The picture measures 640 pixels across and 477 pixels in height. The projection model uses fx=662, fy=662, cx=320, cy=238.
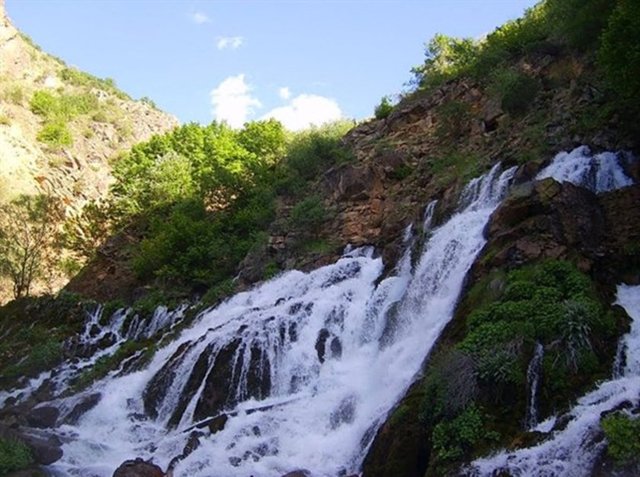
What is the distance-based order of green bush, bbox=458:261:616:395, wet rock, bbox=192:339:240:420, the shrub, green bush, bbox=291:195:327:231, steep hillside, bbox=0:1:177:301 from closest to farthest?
green bush, bbox=458:261:616:395
wet rock, bbox=192:339:240:420
green bush, bbox=291:195:327:231
the shrub
steep hillside, bbox=0:1:177:301

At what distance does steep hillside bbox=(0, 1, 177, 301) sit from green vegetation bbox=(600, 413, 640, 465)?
32222mm

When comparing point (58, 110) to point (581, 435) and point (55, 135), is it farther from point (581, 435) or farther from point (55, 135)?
point (581, 435)

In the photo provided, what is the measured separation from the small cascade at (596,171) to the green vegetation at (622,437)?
8.22m

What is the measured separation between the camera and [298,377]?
1719 centimetres

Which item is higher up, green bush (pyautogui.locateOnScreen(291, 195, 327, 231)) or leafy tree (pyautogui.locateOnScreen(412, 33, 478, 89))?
leafy tree (pyautogui.locateOnScreen(412, 33, 478, 89))

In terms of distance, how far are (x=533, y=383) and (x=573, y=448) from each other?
195 centimetres

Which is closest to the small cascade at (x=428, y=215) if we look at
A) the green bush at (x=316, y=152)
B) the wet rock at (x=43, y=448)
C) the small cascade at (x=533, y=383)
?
the small cascade at (x=533, y=383)

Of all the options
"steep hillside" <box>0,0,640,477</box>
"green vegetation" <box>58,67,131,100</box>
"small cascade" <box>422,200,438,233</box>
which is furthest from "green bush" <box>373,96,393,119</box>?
"green vegetation" <box>58,67,131,100</box>

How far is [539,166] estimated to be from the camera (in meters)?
18.0

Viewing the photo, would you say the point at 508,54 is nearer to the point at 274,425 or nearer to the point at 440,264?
the point at 440,264

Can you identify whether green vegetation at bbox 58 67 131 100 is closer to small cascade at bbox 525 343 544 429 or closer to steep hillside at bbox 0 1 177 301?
steep hillside at bbox 0 1 177 301

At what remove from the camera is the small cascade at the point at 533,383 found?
10.7m

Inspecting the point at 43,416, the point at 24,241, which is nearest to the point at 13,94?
the point at 24,241

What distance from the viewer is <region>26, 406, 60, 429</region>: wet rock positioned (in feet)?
58.9
